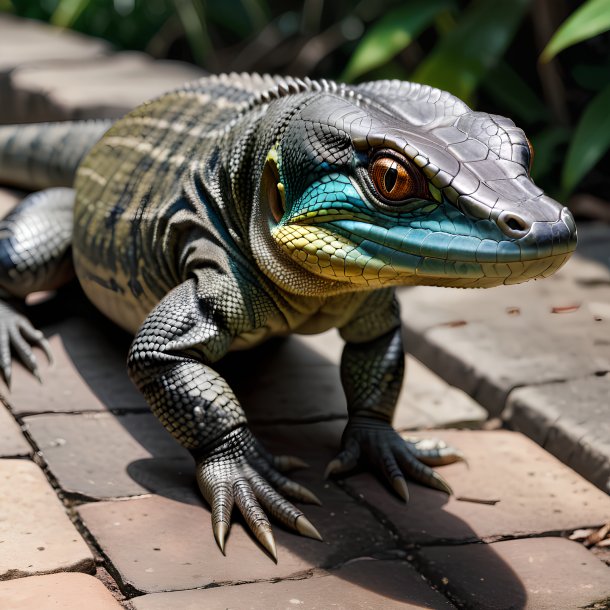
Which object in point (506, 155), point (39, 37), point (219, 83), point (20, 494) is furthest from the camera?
point (39, 37)

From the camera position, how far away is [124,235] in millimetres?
4312

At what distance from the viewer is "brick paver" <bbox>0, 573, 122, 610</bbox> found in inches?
115

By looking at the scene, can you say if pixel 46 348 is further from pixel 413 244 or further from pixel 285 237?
pixel 413 244

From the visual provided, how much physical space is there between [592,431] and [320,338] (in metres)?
1.55

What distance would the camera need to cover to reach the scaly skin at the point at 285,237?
10.1 feet

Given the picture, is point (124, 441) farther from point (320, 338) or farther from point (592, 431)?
point (592, 431)

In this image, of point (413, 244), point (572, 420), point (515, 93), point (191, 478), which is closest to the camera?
point (413, 244)

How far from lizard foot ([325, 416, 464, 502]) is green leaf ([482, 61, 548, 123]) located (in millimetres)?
4202

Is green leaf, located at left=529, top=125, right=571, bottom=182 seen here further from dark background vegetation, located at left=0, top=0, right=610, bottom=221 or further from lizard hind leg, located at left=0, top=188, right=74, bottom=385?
lizard hind leg, located at left=0, top=188, right=74, bottom=385

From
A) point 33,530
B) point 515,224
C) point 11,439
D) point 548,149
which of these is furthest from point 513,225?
point 548,149

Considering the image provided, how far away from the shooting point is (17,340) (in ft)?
15.1

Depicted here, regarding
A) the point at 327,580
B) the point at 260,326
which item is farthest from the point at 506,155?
the point at 327,580

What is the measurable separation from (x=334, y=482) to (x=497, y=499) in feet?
2.00

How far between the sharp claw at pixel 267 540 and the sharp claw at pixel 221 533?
0.34ft
